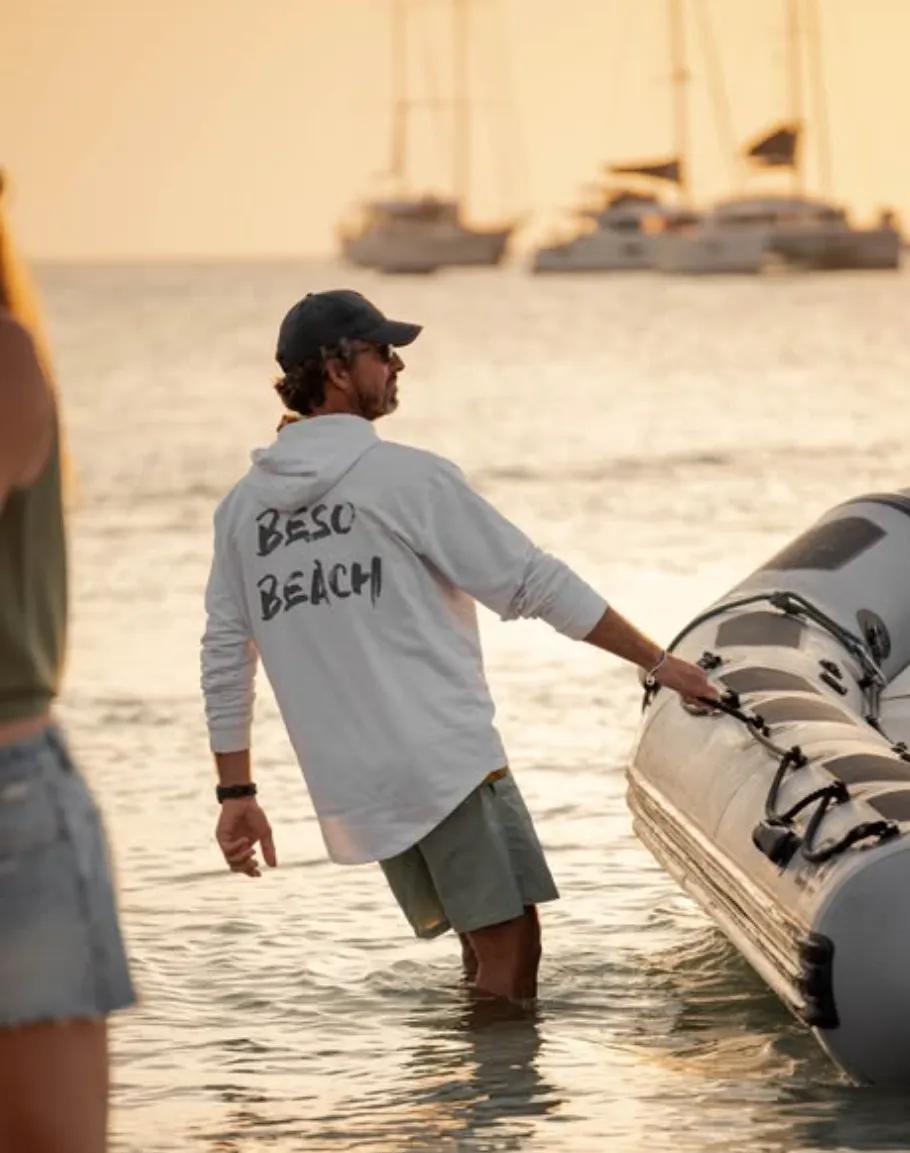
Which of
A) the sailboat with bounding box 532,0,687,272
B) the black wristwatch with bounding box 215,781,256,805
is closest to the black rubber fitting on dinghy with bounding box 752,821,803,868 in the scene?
the black wristwatch with bounding box 215,781,256,805

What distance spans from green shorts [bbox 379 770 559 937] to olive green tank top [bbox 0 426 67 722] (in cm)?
226

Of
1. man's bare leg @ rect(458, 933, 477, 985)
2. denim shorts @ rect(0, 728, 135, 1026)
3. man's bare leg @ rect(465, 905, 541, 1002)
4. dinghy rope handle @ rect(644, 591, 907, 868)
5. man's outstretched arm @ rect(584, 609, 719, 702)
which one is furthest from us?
man's bare leg @ rect(458, 933, 477, 985)

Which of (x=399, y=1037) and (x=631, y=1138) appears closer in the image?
(x=631, y=1138)

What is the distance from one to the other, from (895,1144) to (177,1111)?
4.40ft

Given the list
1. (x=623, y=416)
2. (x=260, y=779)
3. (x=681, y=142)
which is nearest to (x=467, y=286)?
(x=681, y=142)

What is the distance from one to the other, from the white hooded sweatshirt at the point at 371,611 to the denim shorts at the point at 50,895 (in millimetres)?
1995

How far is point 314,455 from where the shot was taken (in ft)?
17.0

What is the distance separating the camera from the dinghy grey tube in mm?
5148

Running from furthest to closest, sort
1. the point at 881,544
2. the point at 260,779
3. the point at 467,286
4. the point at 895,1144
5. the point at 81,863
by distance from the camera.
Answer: the point at 467,286, the point at 260,779, the point at 881,544, the point at 895,1144, the point at 81,863

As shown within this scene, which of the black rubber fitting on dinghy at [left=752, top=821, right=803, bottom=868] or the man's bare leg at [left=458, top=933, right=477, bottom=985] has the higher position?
the black rubber fitting on dinghy at [left=752, top=821, right=803, bottom=868]

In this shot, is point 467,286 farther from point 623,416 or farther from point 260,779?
point 260,779

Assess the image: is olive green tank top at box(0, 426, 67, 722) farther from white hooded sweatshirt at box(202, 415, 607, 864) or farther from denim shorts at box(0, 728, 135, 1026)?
white hooded sweatshirt at box(202, 415, 607, 864)

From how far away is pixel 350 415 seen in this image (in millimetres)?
5242

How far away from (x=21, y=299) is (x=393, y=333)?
216 cm
